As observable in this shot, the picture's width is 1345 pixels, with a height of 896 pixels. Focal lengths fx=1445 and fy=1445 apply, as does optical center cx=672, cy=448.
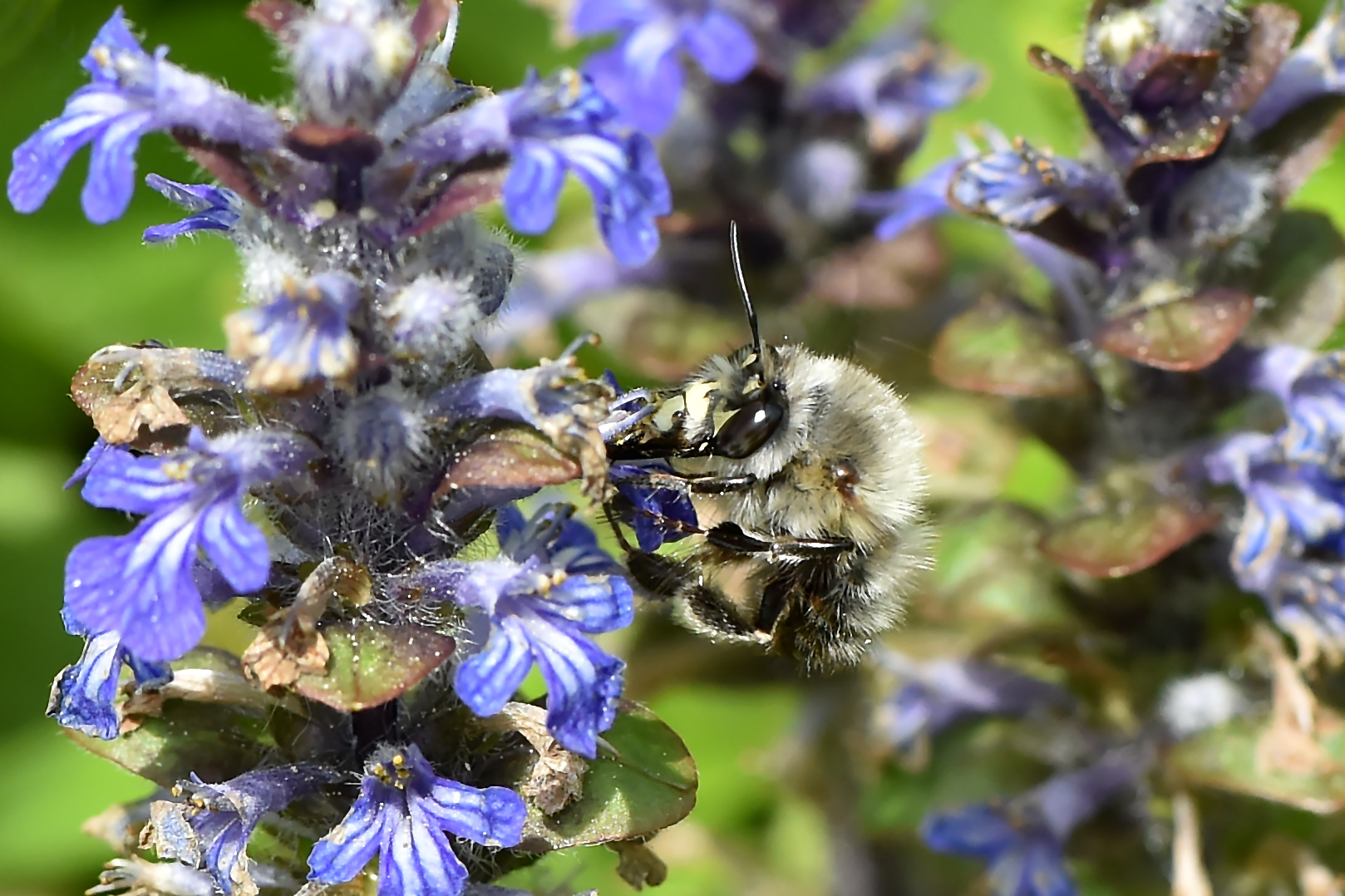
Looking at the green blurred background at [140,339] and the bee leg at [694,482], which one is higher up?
the bee leg at [694,482]

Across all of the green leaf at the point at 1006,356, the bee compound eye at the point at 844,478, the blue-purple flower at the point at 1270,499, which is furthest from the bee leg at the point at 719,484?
the blue-purple flower at the point at 1270,499

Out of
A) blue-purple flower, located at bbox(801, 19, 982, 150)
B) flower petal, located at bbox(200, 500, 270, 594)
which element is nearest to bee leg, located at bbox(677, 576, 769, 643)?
flower petal, located at bbox(200, 500, 270, 594)

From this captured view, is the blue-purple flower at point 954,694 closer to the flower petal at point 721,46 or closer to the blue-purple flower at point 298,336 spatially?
the flower petal at point 721,46

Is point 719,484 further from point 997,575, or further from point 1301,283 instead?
point 1301,283

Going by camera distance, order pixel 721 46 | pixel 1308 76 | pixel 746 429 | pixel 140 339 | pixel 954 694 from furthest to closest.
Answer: pixel 140 339 < pixel 954 694 < pixel 721 46 < pixel 1308 76 < pixel 746 429

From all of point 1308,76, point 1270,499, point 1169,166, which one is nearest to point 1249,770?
point 1270,499

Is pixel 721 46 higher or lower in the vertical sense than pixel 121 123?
lower

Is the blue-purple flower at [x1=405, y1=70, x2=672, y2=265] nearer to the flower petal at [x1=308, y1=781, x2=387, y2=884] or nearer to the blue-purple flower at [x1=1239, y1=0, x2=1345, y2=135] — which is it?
the flower petal at [x1=308, y1=781, x2=387, y2=884]
